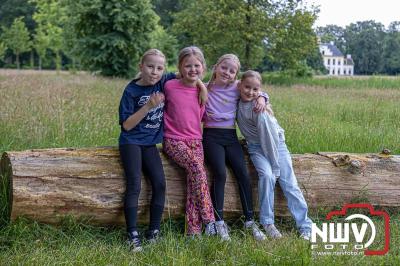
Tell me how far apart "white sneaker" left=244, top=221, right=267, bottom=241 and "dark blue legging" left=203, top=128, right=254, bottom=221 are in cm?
7

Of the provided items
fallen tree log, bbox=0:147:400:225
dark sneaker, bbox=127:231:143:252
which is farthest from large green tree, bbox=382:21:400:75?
dark sneaker, bbox=127:231:143:252

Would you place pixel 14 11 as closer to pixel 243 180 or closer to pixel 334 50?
pixel 334 50

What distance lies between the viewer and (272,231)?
4.09 m

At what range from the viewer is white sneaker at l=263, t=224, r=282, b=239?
13.2ft

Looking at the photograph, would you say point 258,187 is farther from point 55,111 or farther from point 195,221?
point 55,111

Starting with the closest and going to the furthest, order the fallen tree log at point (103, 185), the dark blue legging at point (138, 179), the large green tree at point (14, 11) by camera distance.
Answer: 1. the fallen tree log at point (103, 185)
2. the dark blue legging at point (138, 179)
3. the large green tree at point (14, 11)

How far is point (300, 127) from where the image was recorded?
7.39m

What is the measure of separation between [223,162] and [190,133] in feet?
1.28

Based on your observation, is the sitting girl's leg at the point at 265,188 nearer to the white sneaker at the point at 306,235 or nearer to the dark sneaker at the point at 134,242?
the white sneaker at the point at 306,235

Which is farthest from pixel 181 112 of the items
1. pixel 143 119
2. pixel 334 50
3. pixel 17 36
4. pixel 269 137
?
pixel 334 50

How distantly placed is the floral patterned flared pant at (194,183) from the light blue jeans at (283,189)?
0.50 meters

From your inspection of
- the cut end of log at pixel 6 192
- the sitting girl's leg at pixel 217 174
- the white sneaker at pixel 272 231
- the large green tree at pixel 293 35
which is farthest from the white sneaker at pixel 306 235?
the large green tree at pixel 293 35

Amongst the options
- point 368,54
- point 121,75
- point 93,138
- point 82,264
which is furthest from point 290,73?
point 368,54

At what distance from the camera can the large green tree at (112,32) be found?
66.7 ft
